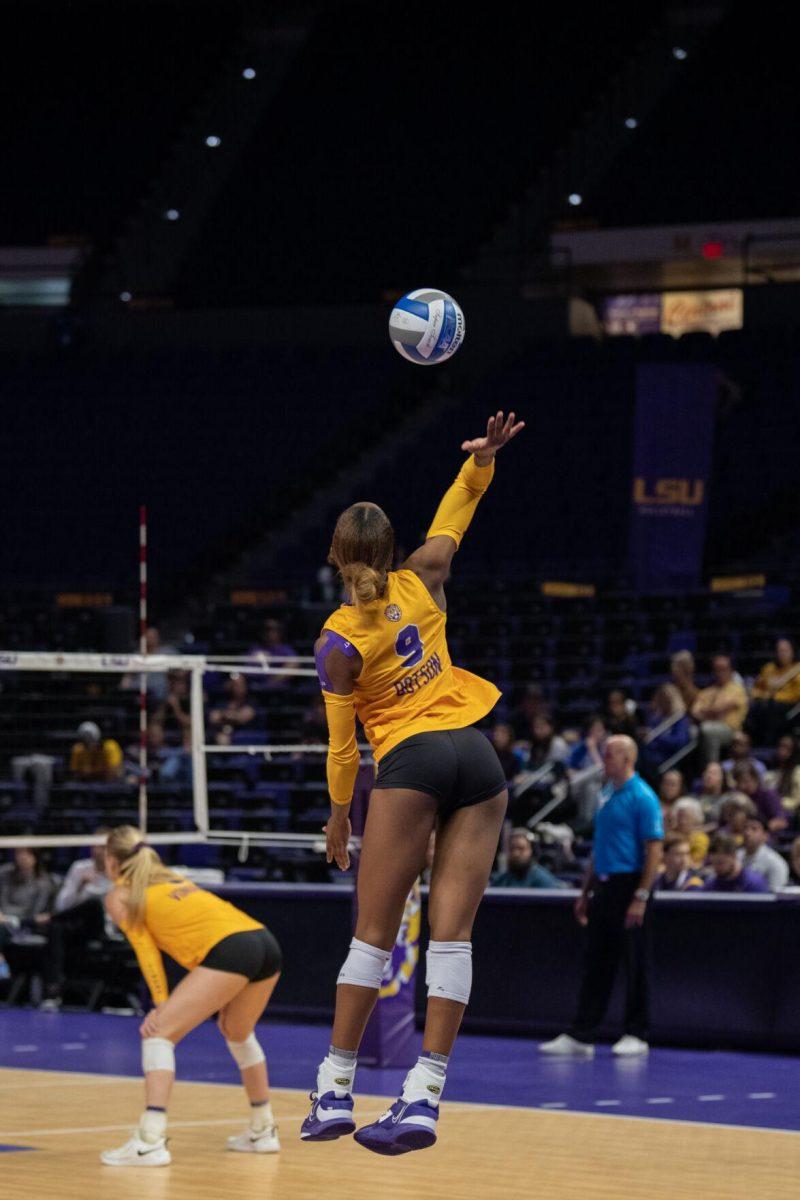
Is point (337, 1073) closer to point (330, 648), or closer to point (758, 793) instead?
point (330, 648)

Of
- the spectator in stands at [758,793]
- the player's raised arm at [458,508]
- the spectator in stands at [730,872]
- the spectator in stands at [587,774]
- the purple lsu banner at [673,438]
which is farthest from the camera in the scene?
the purple lsu banner at [673,438]

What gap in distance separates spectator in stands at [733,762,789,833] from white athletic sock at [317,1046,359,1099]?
31.1 ft

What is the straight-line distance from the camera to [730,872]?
13297mm

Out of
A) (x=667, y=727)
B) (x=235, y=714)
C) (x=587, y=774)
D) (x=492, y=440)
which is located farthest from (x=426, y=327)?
(x=235, y=714)

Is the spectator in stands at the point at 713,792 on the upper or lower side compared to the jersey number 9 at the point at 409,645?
lower

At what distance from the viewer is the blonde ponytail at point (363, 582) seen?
18.4 feet

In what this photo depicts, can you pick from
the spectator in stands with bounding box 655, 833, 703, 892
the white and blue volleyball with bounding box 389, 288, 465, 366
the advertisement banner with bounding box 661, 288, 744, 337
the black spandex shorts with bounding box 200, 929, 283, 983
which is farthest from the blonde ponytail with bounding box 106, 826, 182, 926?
the advertisement banner with bounding box 661, 288, 744, 337

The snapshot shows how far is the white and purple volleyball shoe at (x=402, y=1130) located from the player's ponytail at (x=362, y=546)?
1.40 metres

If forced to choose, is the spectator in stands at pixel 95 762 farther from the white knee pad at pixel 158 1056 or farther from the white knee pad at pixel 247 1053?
the white knee pad at pixel 158 1056

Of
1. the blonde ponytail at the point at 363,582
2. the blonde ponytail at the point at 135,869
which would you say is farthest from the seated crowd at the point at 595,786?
the blonde ponytail at the point at 363,582

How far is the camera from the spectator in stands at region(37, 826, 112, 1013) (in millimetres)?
15297

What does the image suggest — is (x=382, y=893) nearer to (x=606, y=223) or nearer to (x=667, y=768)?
(x=667, y=768)

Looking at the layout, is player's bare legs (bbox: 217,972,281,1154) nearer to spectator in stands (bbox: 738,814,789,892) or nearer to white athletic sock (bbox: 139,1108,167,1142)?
white athletic sock (bbox: 139,1108,167,1142)

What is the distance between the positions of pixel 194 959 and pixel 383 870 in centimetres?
395
